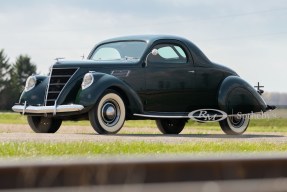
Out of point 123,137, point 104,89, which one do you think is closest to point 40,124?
point 104,89

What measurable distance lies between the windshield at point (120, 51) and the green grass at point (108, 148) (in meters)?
4.05

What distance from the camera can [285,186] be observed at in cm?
178

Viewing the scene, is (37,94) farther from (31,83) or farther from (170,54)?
(170,54)

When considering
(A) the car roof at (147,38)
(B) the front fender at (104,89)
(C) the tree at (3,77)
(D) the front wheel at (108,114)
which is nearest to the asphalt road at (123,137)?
(D) the front wheel at (108,114)

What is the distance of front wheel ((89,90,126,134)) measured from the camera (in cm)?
1145

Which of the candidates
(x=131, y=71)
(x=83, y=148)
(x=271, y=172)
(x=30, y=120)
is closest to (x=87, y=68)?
(x=131, y=71)

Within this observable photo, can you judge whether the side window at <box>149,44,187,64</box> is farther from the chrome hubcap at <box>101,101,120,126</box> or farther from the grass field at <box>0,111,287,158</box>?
the grass field at <box>0,111,287,158</box>

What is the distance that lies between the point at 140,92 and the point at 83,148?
456cm

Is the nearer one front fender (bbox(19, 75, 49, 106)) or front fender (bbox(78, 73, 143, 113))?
front fender (bbox(78, 73, 143, 113))

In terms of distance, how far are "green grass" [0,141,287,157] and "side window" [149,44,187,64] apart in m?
3.87

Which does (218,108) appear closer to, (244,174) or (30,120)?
(30,120)

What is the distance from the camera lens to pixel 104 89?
11531 millimetres
